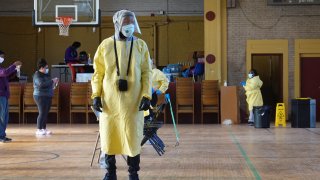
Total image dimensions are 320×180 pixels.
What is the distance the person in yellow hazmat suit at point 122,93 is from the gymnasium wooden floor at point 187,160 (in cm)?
130

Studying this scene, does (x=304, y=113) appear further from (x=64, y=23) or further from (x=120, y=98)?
(x=120, y=98)

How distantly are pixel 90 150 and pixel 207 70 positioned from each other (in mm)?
10682

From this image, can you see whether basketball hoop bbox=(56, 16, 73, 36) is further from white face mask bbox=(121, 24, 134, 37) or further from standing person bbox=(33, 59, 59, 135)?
white face mask bbox=(121, 24, 134, 37)

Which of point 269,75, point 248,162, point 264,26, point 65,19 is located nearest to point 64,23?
point 65,19

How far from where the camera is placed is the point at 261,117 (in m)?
16.5

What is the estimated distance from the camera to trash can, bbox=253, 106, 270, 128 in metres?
16.5

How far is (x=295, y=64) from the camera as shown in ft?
65.8

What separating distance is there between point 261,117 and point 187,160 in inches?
332

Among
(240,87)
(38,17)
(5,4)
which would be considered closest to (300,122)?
(240,87)

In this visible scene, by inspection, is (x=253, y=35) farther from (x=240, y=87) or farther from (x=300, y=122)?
(x=300, y=122)

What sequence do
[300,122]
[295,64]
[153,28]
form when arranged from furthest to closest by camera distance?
[153,28]
[295,64]
[300,122]

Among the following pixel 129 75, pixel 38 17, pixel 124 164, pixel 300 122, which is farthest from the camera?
pixel 38 17

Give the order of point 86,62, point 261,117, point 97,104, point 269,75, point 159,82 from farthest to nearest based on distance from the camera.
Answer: point 269,75 → point 86,62 → point 261,117 → point 159,82 → point 97,104

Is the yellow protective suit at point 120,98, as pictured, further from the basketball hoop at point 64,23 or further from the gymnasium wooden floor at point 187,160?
the basketball hoop at point 64,23
